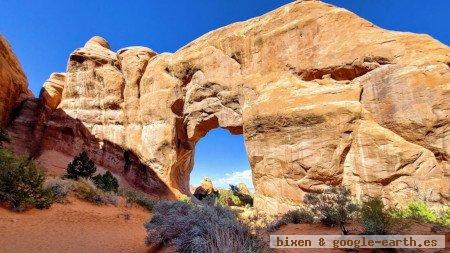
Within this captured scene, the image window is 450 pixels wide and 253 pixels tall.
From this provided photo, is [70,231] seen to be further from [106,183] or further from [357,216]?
[106,183]

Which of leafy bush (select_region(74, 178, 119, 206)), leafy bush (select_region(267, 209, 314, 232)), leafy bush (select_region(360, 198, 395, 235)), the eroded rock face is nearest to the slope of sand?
leafy bush (select_region(74, 178, 119, 206))

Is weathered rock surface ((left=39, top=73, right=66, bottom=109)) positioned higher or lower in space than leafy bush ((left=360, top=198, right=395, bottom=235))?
higher

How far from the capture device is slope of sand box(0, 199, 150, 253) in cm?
659

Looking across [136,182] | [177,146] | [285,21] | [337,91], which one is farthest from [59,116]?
[337,91]

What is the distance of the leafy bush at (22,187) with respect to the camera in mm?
8711

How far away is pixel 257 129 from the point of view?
18188mm

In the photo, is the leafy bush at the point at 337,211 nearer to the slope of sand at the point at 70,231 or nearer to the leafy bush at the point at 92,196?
the slope of sand at the point at 70,231

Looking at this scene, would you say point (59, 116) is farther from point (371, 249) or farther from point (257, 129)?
point (371, 249)

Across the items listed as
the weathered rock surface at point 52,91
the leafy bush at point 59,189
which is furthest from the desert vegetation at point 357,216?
the weathered rock surface at point 52,91

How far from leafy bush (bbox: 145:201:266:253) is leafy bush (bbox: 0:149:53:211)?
15.3ft

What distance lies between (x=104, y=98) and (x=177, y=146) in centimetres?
941

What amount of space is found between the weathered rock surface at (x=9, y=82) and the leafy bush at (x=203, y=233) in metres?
24.5

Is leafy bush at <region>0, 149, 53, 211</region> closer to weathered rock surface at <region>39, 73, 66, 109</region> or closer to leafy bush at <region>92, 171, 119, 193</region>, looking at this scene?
leafy bush at <region>92, 171, 119, 193</region>

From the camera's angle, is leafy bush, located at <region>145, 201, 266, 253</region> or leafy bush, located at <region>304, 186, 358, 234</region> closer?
leafy bush, located at <region>145, 201, 266, 253</region>
